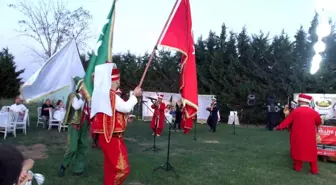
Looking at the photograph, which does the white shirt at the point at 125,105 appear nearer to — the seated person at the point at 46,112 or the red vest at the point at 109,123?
the red vest at the point at 109,123

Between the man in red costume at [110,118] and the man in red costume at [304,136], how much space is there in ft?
15.1

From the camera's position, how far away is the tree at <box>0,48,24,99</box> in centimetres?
2794

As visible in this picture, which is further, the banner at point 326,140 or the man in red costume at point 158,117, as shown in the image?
the man in red costume at point 158,117

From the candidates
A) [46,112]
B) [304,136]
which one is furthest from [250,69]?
[304,136]

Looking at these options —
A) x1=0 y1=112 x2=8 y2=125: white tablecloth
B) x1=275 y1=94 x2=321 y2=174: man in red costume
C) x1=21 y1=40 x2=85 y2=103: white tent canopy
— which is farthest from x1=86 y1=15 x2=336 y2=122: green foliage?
x1=21 y1=40 x2=85 y2=103: white tent canopy

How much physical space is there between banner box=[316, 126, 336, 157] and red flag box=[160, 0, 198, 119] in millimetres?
4692

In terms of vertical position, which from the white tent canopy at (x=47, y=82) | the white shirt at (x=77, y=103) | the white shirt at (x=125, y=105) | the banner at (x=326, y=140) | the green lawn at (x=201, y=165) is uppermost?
the white tent canopy at (x=47, y=82)

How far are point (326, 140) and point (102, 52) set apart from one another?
6.57 metres

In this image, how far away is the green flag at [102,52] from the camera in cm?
480

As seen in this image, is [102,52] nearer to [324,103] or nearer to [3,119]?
[3,119]

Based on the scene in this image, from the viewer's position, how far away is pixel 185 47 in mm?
5699

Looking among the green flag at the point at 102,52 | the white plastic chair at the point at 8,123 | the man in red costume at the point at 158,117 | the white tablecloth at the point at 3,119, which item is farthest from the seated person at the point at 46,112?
the green flag at the point at 102,52

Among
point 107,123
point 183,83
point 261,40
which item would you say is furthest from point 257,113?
point 107,123

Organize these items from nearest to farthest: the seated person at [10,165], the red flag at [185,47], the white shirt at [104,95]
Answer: the seated person at [10,165], the white shirt at [104,95], the red flag at [185,47]
